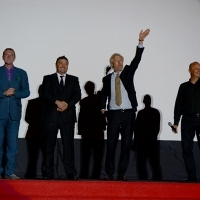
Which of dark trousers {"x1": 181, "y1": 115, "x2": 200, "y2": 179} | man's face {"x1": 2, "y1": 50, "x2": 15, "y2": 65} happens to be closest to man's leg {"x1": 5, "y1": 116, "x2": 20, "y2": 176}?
man's face {"x1": 2, "y1": 50, "x2": 15, "y2": 65}

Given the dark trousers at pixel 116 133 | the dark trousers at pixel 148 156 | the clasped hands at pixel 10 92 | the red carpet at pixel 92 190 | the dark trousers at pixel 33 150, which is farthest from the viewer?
the dark trousers at pixel 148 156

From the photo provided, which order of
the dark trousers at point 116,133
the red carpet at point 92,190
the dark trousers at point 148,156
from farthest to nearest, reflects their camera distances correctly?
the dark trousers at point 148,156
the dark trousers at point 116,133
the red carpet at point 92,190

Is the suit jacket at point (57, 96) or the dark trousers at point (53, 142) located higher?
the suit jacket at point (57, 96)

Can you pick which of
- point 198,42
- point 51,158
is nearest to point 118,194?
point 51,158

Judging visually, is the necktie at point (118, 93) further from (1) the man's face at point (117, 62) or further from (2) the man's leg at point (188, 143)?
(2) the man's leg at point (188, 143)

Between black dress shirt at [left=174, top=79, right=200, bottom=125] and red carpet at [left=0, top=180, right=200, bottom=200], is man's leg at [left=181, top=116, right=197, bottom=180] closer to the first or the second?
black dress shirt at [left=174, top=79, right=200, bottom=125]

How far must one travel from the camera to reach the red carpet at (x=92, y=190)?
4301mm

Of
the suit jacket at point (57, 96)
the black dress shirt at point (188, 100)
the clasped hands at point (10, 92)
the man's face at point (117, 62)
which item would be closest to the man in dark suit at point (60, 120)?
the suit jacket at point (57, 96)

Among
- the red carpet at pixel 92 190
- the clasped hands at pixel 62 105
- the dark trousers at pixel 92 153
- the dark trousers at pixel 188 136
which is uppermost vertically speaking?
the clasped hands at pixel 62 105

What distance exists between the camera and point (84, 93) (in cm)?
572

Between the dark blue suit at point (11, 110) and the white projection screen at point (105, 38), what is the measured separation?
0.77 metres

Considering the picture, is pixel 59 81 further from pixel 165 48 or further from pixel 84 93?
pixel 165 48

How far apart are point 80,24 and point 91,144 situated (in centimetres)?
145

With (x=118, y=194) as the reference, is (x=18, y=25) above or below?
above
